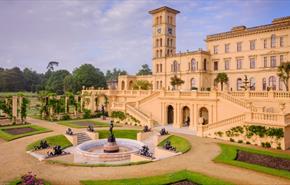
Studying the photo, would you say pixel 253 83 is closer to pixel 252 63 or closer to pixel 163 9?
pixel 252 63

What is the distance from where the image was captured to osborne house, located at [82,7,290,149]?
2692cm

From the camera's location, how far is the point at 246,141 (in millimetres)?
24656

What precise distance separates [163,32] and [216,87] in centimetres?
2585

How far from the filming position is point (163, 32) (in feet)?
202

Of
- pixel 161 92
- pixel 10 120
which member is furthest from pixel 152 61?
pixel 10 120

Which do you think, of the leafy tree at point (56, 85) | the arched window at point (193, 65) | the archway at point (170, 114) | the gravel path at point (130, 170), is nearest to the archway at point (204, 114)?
the archway at point (170, 114)

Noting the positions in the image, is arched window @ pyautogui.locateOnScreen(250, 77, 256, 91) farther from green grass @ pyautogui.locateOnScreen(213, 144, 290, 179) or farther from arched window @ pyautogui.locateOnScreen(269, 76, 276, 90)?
green grass @ pyautogui.locateOnScreen(213, 144, 290, 179)

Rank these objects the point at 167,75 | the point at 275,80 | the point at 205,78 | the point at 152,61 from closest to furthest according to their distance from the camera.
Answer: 1. the point at 275,80
2. the point at 205,78
3. the point at 167,75
4. the point at 152,61

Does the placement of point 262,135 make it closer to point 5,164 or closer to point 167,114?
point 167,114

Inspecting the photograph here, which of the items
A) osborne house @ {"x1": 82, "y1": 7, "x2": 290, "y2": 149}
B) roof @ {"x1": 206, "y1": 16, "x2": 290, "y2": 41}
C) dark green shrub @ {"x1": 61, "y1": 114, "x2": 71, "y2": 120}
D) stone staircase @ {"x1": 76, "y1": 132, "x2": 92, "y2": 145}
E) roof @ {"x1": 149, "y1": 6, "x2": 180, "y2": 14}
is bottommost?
stone staircase @ {"x1": 76, "y1": 132, "x2": 92, "y2": 145}

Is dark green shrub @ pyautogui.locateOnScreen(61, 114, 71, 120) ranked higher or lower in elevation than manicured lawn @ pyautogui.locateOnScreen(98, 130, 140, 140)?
higher

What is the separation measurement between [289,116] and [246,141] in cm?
459

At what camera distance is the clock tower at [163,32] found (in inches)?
2416

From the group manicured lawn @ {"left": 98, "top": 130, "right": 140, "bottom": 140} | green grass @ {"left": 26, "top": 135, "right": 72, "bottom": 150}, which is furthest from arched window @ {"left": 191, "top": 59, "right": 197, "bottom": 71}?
Result: green grass @ {"left": 26, "top": 135, "right": 72, "bottom": 150}
